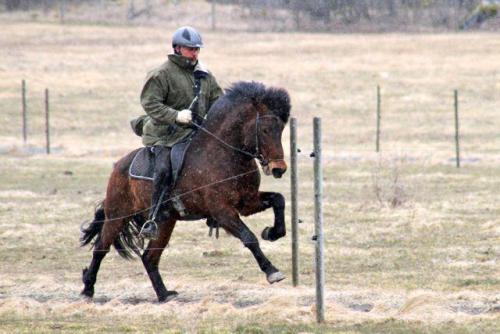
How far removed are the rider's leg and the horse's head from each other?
954 millimetres

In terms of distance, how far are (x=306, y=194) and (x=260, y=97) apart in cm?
1239

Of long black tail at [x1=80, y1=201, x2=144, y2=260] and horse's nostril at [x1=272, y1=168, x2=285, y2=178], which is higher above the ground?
horse's nostril at [x1=272, y1=168, x2=285, y2=178]

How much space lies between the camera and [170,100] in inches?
478

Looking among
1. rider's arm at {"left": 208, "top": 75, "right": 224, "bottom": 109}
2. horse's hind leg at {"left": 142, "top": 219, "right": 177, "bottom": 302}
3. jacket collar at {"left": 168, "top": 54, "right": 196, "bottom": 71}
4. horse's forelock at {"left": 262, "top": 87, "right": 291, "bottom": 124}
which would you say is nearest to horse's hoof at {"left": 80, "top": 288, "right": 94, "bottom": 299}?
horse's hind leg at {"left": 142, "top": 219, "right": 177, "bottom": 302}

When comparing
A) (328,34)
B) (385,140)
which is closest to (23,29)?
(328,34)

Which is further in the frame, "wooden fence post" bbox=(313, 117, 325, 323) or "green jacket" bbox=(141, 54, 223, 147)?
"green jacket" bbox=(141, 54, 223, 147)

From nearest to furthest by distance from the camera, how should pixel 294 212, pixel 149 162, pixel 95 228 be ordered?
pixel 149 162
pixel 294 212
pixel 95 228

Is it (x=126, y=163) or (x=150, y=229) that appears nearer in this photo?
(x=150, y=229)

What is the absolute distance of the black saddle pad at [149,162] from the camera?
11.9 m

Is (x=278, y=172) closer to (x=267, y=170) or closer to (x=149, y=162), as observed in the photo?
(x=267, y=170)

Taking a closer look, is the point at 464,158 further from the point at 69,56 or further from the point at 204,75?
the point at 69,56

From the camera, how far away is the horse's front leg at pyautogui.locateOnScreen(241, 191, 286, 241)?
11.6 metres

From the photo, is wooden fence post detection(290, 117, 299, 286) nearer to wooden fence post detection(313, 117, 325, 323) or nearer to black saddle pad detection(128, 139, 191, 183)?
black saddle pad detection(128, 139, 191, 183)

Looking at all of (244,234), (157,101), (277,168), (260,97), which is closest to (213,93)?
(157,101)
